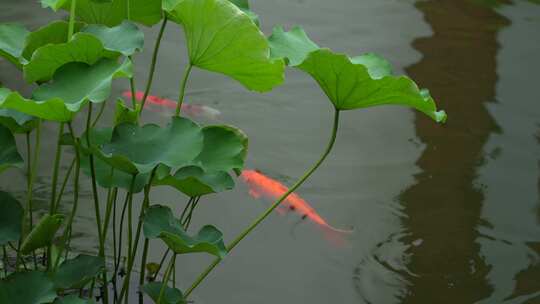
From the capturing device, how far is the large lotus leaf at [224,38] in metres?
1.34

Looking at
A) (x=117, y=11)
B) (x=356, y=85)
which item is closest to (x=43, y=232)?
(x=117, y=11)

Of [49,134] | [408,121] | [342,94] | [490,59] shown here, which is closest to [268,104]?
[408,121]

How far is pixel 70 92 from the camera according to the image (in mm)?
1268

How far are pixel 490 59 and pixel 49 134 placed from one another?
1.61 m

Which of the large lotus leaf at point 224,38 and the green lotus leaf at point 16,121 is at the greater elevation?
the large lotus leaf at point 224,38

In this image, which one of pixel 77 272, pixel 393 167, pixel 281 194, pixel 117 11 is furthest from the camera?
pixel 393 167

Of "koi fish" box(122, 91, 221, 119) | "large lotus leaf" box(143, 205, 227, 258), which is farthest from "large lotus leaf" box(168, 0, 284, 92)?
"koi fish" box(122, 91, 221, 119)

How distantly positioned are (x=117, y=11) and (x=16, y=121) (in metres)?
0.27

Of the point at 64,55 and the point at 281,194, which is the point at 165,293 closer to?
the point at 64,55

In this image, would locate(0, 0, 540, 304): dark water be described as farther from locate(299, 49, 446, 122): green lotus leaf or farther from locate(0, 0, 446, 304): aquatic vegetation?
locate(299, 49, 446, 122): green lotus leaf

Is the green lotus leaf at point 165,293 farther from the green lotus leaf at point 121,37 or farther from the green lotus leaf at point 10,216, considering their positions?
the green lotus leaf at point 121,37

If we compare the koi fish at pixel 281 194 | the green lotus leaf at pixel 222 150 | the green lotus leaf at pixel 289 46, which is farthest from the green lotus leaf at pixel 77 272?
the koi fish at pixel 281 194

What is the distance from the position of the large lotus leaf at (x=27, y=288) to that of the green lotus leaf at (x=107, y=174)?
0.18 meters

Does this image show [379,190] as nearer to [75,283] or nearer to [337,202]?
[337,202]
